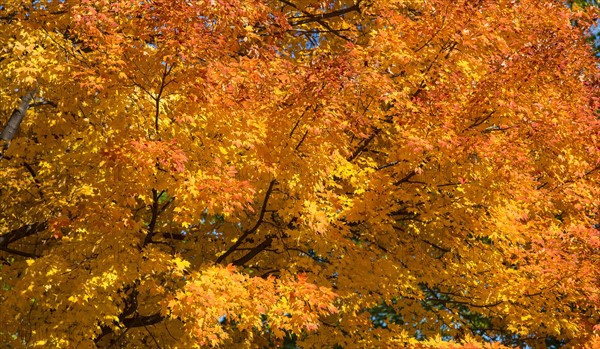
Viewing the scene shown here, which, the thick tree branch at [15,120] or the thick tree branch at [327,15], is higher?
the thick tree branch at [327,15]

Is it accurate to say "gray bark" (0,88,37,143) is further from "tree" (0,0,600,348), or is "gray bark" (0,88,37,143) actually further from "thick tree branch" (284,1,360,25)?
"thick tree branch" (284,1,360,25)

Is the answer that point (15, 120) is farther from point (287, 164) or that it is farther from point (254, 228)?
point (287, 164)

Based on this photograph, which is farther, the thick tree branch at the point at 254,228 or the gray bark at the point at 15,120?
the gray bark at the point at 15,120

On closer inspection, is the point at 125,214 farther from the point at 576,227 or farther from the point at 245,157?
the point at 576,227

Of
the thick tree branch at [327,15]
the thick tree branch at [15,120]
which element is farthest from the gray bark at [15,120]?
the thick tree branch at [327,15]

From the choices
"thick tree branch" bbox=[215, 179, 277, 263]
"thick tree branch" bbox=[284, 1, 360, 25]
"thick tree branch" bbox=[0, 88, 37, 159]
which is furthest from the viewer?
"thick tree branch" bbox=[284, 1, 360, 25]

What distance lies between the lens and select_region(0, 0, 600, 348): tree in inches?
311

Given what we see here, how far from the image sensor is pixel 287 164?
8.31 m

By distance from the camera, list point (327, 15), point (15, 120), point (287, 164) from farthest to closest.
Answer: point (327, 15) → point (15, 120) → point (287, 164)

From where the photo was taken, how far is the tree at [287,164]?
7.90 m

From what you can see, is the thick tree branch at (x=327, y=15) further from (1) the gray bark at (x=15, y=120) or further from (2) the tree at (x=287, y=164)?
(1) the gray bark at (x=15, y=120)

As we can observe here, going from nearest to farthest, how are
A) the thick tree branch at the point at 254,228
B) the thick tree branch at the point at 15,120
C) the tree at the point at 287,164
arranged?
1. the tree at the point at 287,164
2. the thick tree branch at the point at 254,228
3. the thick tree branch at the point at 15,120

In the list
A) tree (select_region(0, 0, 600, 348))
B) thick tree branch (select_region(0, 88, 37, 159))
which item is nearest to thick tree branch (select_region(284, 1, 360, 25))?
tree (select_region(0, 0, 600, 348))

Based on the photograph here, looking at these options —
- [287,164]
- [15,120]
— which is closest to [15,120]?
[15,120]
